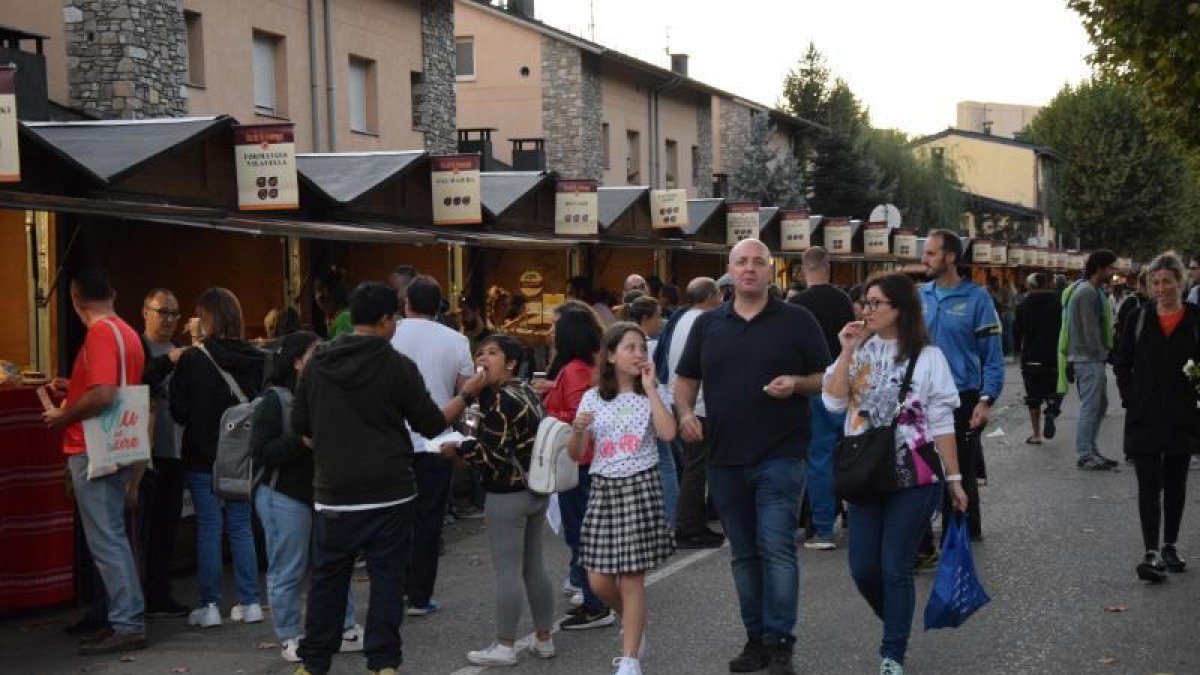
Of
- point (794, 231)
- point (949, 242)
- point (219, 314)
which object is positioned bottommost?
point (219, 314)

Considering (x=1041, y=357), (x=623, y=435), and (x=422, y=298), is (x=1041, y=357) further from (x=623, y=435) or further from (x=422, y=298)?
(x=623, y=435)

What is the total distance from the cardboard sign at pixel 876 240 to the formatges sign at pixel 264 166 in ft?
69.6

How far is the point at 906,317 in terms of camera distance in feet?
20.9

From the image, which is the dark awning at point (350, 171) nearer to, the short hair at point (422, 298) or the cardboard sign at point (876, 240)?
the short hair at point (422, 298)

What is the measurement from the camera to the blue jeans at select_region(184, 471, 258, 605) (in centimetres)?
820

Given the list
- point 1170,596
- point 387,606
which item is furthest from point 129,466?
point 1170,596

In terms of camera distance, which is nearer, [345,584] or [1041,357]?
[345,584]

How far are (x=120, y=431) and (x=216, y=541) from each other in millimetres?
936

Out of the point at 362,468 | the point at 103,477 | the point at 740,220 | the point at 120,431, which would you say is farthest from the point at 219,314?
the point at 740,220

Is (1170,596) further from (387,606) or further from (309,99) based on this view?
(309,99)

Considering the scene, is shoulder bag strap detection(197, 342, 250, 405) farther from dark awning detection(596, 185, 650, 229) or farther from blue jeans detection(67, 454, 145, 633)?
dark awning detection(596, 185, 650, 229)

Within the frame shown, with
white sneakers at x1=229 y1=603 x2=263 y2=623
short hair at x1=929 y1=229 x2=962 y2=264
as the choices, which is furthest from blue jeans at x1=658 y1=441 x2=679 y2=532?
white sneakers at x1=229 y1=603 x2=263 y2=623

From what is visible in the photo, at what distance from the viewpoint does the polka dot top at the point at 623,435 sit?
661cm

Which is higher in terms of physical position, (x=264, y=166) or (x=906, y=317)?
(x=264, y=166)
